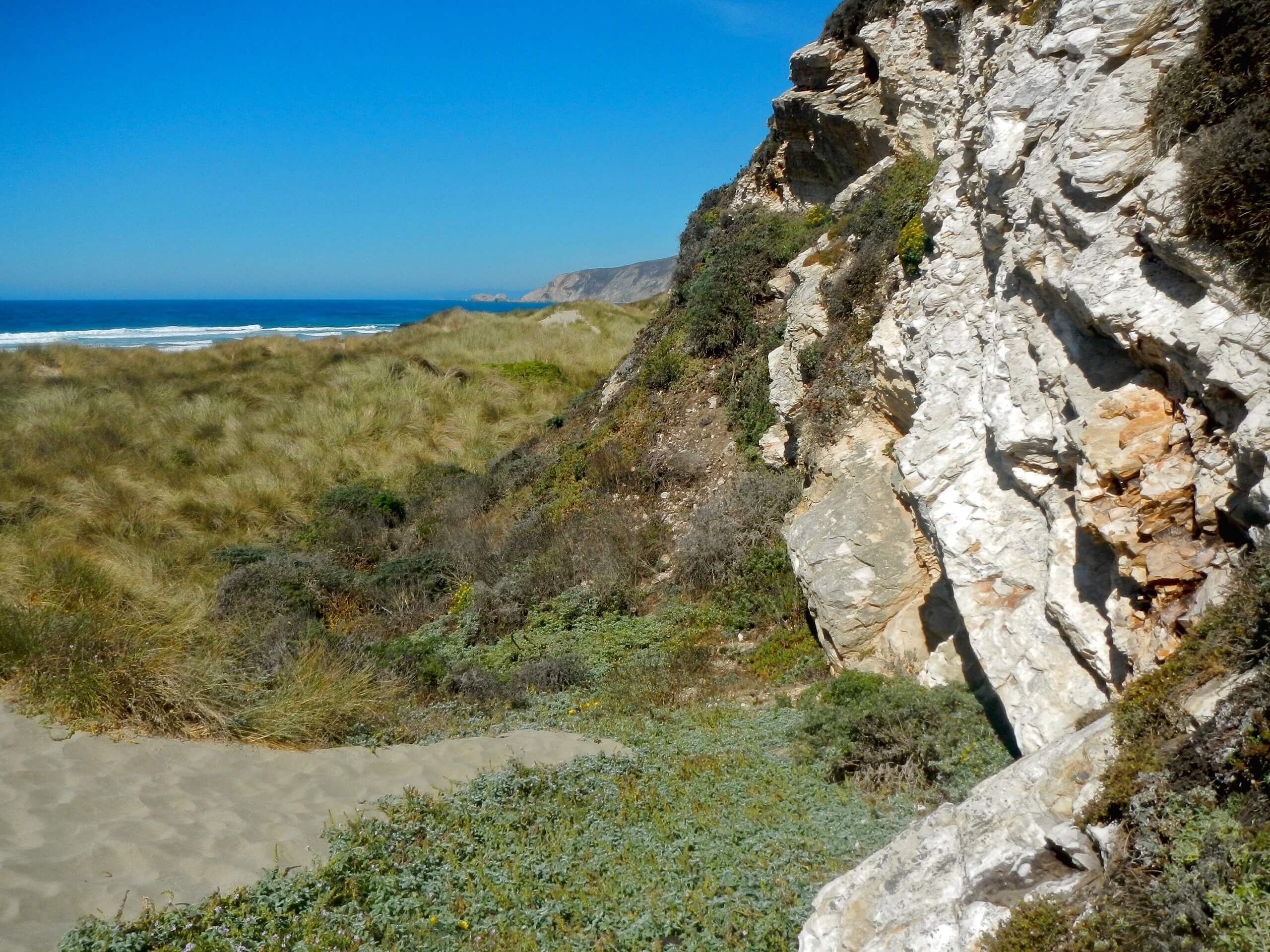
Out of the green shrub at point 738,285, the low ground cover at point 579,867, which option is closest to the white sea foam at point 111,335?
the green shrub at point 738,285

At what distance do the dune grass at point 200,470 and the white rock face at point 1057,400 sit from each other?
14.7ft

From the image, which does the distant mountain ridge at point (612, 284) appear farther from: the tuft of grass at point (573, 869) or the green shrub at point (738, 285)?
the tuft of grass at point (573, 869)

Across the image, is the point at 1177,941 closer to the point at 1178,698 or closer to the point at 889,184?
the point at 1178,698

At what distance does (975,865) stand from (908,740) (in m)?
2.10

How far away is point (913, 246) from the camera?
809cm

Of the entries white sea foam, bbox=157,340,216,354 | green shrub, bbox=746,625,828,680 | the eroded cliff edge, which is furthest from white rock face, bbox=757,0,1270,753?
white sea foam, bbox=157,340,216,354

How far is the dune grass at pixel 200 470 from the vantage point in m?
6.04

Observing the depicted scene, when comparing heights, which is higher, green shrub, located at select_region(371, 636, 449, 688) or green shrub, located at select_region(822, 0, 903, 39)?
green shrub, located at select_region(822, 0, 903, 39)

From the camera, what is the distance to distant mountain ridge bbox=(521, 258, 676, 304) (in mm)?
113438

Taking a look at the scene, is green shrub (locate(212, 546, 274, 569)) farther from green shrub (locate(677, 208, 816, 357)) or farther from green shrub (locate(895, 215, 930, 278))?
green shrub (locate(895, 215, 930, 278))

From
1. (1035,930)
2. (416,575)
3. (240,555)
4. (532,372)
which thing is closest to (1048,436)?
(1035,930)

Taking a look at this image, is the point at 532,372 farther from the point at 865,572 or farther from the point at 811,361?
the point at 865,572

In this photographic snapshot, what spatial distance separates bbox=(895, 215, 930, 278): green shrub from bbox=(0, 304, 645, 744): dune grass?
6245 mm

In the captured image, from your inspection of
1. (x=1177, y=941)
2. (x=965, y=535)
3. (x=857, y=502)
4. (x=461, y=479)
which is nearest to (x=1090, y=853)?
(x=1177, y=941)
